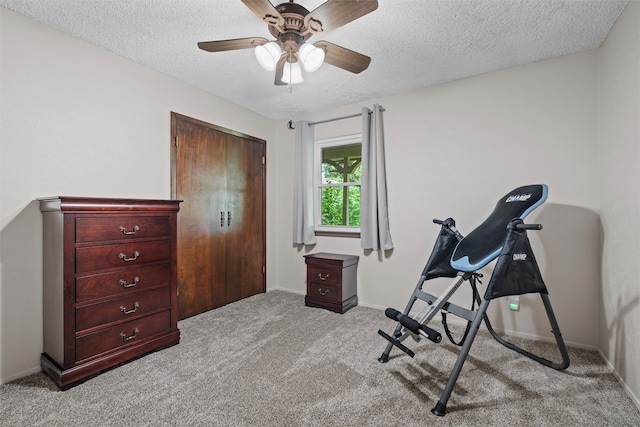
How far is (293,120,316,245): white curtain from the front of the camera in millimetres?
3828

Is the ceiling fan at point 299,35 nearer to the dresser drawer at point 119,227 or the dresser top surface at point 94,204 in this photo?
the dresser top surface at point 94,204

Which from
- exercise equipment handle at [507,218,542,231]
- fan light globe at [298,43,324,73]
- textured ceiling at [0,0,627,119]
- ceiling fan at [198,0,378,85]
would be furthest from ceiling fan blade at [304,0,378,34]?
exercise equipment handle at [507,218,542,231]

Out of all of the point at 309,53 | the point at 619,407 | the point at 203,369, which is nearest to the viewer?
the point at 619,407

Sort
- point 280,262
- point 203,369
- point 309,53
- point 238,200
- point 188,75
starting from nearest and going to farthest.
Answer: point 309,53
point 203,369
point 188,75
point 238,200
point 280,262

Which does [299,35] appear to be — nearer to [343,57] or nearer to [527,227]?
[343,57]

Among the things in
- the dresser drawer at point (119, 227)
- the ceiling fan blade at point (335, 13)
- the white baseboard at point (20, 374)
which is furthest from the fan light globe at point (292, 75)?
the white baseboard at point (20, 374)

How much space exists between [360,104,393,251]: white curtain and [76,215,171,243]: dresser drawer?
2.01 metres

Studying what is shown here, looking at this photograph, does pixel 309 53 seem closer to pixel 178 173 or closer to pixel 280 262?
pixel 178 173

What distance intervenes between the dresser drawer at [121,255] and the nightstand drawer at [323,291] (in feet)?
5.30

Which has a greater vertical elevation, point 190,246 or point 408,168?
point 408,168

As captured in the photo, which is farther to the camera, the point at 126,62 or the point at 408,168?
the point at 408,168

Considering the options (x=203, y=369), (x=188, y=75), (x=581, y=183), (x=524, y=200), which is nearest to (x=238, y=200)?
(x=188, y=75)

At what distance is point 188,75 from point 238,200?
1.44m

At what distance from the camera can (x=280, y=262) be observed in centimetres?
422
